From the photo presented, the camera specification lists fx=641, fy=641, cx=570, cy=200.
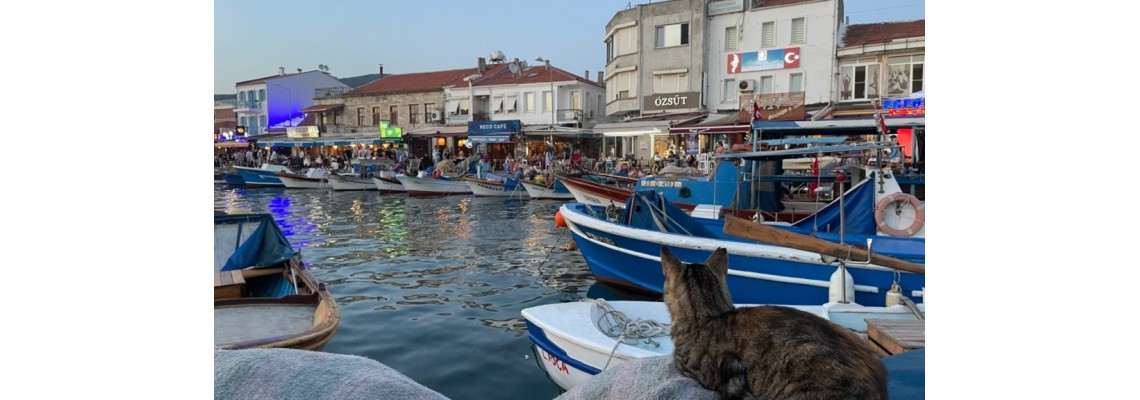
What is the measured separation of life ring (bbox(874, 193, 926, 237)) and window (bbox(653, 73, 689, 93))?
20776 mm

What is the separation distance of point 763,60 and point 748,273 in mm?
20511

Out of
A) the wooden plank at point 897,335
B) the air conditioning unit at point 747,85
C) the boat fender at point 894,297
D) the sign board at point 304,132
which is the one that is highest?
the air conditioning unit at point 747,85

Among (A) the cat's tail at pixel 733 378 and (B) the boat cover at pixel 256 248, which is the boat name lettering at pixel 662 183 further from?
(A) the cat's tail at pixel 733 378

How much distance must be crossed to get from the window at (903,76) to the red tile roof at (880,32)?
82 cm

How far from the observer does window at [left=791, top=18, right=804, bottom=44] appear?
24.8 m

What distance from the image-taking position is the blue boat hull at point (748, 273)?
20.5ft

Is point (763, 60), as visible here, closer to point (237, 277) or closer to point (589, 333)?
point (237, 277)

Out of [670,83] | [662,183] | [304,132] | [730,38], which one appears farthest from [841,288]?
[304,132]

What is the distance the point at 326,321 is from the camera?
4891 millimetres

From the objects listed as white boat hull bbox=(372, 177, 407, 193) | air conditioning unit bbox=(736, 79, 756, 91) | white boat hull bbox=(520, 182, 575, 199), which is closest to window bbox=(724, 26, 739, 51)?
air conditioning unit bbox=(736, 79, 756, 91)

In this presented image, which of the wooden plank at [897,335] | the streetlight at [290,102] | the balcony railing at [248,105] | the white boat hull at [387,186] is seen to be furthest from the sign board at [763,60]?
the balcony railing at [248,105]
